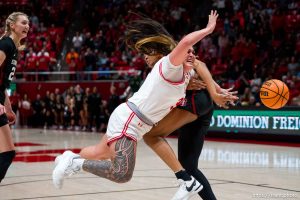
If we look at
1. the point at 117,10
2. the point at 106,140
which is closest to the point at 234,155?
the point at 106,140

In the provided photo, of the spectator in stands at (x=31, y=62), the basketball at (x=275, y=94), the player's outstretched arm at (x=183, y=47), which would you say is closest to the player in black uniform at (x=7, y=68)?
the player's outstretched arm at (x=183, y=47)

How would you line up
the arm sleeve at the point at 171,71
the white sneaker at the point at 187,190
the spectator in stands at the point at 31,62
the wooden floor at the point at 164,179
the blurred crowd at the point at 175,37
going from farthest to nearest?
the spectator in stands at the point at 31,62 < the blurred crowd at the point at 175,37 < the wooden floor at the point at 164,179 < the white sneaker at the point at 187,190 < the arm sleeve at the point at 171,71

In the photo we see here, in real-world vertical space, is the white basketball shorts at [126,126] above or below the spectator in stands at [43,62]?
above

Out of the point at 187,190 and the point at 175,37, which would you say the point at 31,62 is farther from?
the point at 187,190

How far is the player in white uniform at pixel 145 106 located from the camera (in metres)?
4.38

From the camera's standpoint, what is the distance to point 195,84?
4.98 metres

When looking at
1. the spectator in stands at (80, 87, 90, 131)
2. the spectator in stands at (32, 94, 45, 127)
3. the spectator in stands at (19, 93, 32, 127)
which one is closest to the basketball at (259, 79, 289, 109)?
the spectator in stands at (80, 87, 90, 131)

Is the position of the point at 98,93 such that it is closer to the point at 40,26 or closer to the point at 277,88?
the point at 40,26

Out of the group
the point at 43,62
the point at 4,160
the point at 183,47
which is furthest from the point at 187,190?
the point at 43,62

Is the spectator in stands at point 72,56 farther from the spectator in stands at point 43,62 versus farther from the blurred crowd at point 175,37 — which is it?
the spectator in stands at point 43,62

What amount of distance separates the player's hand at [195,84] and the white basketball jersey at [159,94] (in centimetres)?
37

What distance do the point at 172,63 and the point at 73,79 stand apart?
18063 mm

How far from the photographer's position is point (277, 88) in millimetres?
6219

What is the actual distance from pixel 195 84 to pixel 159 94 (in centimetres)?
63
